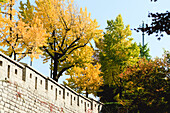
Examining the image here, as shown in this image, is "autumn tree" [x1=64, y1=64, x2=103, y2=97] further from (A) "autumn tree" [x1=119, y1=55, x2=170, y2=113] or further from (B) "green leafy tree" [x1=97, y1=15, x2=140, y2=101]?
(A) "autumn tree" [x1=119, y1=55, x2=170, y2=113]

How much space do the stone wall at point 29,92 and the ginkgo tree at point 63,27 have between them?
27.1ft

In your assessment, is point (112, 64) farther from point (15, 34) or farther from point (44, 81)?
point (44, 81)

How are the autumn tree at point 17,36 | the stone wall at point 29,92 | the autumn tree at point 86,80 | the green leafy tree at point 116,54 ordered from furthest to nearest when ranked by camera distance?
the green leafy tree at point 116,54, the autumn tree at point 86,80, the autumn tree at point 17,36, the stone wall at point 29,92

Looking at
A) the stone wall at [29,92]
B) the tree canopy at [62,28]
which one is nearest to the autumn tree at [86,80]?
the tree canopy at [62,28]

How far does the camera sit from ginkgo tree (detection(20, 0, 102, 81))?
3259cm

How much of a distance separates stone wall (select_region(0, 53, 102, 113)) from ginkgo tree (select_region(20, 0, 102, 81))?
8.26 meters

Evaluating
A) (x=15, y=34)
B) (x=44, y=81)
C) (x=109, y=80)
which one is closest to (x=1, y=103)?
(x=44, y=81)

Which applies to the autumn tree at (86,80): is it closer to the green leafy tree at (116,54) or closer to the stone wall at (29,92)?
the green leafy tree at (116,54)

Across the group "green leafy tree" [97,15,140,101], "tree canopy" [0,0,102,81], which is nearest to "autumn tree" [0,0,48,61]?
"tree canopy" [0,0,102,81]

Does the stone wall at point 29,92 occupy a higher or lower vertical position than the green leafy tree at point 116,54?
lower

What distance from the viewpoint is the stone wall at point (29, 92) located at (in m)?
16.8

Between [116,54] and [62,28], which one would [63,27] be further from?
[116,54]

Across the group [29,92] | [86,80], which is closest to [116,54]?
[86,80]

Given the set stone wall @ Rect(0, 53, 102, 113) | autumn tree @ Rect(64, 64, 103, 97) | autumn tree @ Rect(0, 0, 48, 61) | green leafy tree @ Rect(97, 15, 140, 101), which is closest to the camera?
stone wall @ Rect(0, 53, 102, 113)
